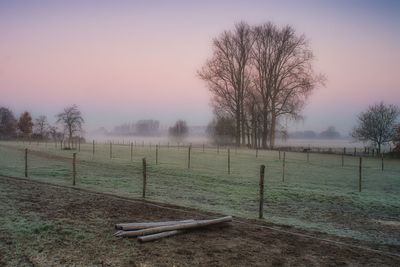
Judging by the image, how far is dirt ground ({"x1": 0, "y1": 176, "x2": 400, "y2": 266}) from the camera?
8.56 m

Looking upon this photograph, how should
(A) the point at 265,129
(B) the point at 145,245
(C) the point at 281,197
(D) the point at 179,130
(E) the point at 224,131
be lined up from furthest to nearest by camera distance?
1. (D) the point at 179,130
2. (E) the point at 224,131
3. (A) the point at 265,129
4. (C) the point at 281,197
5. (B) the point at 145,245

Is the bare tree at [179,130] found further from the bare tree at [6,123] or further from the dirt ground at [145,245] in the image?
the dirt ground at [145,245]

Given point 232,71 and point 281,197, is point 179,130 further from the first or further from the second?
point 281,197

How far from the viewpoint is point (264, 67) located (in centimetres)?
6378

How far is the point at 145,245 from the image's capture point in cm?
947

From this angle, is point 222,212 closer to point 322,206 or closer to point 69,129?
point 322,206

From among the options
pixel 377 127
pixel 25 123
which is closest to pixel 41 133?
pixel 25 123

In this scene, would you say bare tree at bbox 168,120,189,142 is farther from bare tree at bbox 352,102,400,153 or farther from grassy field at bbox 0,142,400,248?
grassy field at bbox 0,142,400,248

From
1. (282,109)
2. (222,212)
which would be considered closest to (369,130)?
(282,109)

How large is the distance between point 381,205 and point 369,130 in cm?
5607

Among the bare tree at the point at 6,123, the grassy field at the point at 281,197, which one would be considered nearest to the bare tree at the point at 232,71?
the grassy field at the point at 281,197

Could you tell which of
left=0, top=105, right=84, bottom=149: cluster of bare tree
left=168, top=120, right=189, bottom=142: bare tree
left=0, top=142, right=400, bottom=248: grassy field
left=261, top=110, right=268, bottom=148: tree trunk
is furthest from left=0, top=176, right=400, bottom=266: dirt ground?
left=168, top=120, right=189, bottom=142: bare tree

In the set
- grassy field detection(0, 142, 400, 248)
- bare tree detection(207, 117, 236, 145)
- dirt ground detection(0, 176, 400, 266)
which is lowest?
grassy field detection(0, 142, 400, 248)

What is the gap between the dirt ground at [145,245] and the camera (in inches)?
337
